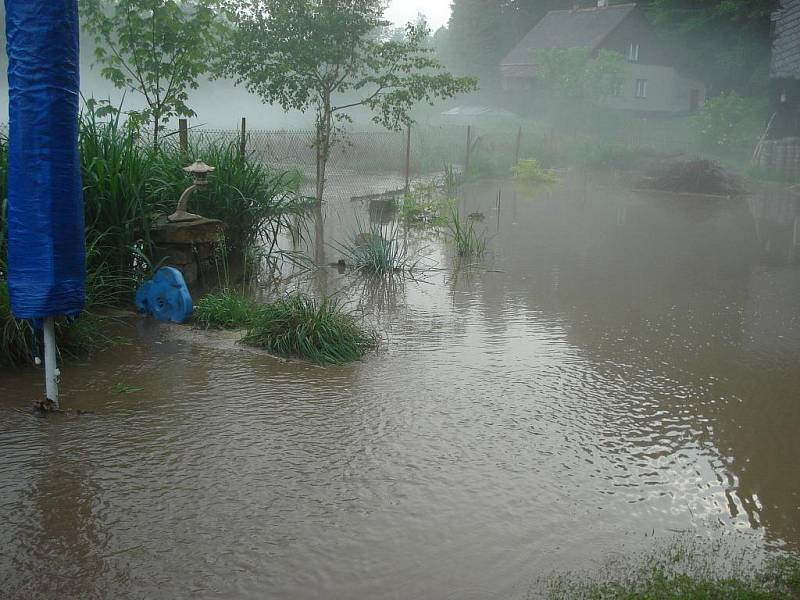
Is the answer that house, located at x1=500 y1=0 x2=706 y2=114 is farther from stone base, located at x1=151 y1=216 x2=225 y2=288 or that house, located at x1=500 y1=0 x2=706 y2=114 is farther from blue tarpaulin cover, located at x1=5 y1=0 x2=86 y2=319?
blue tarpaulin cover, located at x1=5 y1=0 x2=86 y2=319

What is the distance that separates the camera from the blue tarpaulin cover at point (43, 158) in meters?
4.26

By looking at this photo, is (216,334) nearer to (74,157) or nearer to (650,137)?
(74,157)

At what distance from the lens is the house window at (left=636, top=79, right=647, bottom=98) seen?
4744cm

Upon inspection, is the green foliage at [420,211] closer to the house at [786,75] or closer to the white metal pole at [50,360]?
the white metal pole at [50,360]

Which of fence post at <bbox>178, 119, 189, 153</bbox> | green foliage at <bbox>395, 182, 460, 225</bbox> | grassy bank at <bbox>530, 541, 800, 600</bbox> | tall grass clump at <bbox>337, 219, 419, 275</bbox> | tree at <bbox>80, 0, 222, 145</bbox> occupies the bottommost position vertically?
grassy bank at <bbox>530, 541, 800, 600</bbox>

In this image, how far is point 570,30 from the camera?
1900 inches

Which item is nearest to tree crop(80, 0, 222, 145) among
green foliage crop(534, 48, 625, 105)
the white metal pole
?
the white metal pole

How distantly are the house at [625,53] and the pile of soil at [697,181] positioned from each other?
78.0 feet

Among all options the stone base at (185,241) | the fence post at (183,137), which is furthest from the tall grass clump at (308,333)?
the fence post at (183,137)

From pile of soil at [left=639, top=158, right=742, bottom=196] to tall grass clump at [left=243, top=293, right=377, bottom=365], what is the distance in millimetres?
16321

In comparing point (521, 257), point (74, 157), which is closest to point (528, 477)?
point (74, 157)

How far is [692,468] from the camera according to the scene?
14.1 feet

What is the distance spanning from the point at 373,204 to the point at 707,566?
10365mm

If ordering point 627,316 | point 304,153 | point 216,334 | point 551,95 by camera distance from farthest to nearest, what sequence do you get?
point 551,95
point 304,153
point 627,316
point 216,334
